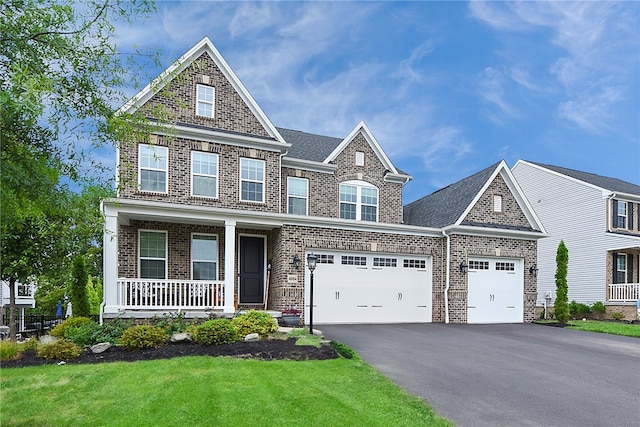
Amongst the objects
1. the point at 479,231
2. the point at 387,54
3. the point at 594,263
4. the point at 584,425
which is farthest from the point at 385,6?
the point at 594,263

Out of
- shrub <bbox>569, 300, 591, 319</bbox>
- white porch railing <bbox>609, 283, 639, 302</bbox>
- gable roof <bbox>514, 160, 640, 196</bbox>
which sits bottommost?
shrub <bbox>569, 300, 591, 319</bbox>

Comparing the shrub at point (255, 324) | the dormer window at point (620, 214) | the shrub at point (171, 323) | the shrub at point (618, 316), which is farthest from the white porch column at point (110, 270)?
the dormer window at point (620, 214)

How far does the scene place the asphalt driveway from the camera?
567cm

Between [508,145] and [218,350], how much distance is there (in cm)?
2602

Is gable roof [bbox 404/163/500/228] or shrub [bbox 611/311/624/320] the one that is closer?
gable roof [bbox 404/163/500/228]

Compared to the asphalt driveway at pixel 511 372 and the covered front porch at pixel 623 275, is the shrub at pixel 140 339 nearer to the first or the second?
the asphalt driveway at pixel 511 372

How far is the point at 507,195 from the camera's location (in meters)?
17.9

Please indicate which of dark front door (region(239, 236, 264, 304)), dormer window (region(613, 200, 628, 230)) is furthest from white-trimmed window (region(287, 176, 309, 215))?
dormer window (region(613, 200, 628, 230))

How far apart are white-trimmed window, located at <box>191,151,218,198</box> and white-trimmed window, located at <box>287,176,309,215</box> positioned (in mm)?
3093

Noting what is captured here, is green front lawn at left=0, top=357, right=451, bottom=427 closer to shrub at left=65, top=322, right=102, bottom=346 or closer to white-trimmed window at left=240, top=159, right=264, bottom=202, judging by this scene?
shrub at left=65, top=322, right=102, bottom=346

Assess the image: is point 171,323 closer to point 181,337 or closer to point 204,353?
point 181,337

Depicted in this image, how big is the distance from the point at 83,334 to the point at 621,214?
2475 centimetres

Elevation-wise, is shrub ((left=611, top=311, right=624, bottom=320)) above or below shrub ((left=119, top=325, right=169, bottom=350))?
below

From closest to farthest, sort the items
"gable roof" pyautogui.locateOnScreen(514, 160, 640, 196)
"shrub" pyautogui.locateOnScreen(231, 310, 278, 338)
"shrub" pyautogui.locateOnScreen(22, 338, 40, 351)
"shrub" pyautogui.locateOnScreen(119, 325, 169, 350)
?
"shrub" pyautogui.locateOnScreen(119, 325, 169, 350) → "shrub" pyautogui.locateOnScreen(22, 338, 40, 351) → "shrub" pyautogui.locateOnScreen(231, 310, 278, 338) → "gable roof" pyautogui.locateOnScreen(514, 160, 640, 196)
